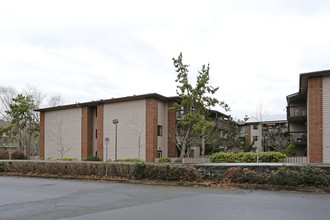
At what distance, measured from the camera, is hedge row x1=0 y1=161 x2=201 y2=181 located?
1415 centimetres

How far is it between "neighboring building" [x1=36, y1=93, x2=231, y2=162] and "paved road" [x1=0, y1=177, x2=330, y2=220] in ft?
62.1

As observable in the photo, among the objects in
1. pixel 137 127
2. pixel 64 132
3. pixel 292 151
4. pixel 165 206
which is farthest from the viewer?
pixel 64 132

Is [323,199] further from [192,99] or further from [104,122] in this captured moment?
[104,122]

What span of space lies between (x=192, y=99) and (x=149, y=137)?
6.33 meters

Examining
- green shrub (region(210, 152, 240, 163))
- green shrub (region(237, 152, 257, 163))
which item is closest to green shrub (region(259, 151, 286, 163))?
green shrub (region(237, 152, 257, 163))

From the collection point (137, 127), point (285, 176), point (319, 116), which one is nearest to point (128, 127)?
point (137, 127)

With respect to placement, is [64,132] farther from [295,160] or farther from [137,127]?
[295,160]

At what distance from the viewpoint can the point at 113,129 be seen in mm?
31812

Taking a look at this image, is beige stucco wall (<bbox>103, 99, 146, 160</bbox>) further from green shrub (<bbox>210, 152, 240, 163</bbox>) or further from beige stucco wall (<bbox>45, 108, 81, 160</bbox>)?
green shrub (<bbox>210, 152, 240, 163</bbox>)

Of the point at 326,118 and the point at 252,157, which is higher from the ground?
the point at 326,118

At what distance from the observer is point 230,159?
70.8 ft

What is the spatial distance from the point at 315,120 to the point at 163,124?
15.5 m

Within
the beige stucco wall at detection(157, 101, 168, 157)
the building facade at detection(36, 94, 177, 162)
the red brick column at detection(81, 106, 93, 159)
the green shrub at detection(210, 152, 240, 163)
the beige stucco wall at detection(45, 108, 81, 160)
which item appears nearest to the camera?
the green shrub at detection(210, 152, 240, 163)

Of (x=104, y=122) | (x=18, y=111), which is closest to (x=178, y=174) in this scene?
(x=104, y=122)
